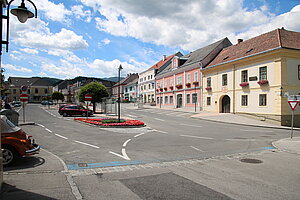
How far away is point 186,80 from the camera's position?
40.4 m

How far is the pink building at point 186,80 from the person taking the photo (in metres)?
36.7

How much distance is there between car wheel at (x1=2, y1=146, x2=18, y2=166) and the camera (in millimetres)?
6180

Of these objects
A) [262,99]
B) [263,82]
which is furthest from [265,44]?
[262,99]

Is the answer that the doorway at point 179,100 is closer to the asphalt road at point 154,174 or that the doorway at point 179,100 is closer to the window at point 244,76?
the window at point 244,76

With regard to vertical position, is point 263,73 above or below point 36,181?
above

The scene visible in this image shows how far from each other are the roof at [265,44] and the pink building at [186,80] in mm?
4131

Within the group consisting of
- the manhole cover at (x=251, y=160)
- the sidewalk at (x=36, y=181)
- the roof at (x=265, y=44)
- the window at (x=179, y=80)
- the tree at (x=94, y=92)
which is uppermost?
the roof at (x=265, y=44)

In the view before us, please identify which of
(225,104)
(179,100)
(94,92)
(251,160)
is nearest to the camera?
(251,160)

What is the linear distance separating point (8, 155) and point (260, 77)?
26.0m

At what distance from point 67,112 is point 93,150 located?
21.6m

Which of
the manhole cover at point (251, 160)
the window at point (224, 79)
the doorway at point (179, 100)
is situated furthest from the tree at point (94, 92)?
the manhole cover at point (251, 160)

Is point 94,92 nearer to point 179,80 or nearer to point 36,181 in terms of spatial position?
point 179,80

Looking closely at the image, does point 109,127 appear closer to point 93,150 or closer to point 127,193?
point 93,150

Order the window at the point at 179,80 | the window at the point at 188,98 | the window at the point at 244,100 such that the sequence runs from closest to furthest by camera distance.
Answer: the window at the point at 244,100, the window at the point at 188,98, the window at the point at 179,80
